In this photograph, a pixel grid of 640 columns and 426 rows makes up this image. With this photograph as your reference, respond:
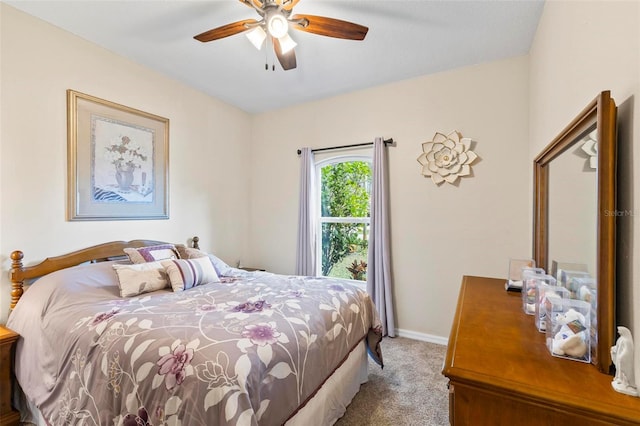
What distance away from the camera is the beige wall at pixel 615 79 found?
2.73 feet

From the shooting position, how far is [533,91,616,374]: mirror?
2.84ft

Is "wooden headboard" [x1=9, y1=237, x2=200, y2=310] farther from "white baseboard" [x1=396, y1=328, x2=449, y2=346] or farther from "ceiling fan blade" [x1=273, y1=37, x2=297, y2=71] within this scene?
"white baseboard" [x1=396, y1=328, x2=449, y2=346]

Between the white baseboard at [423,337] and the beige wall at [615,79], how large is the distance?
215cm

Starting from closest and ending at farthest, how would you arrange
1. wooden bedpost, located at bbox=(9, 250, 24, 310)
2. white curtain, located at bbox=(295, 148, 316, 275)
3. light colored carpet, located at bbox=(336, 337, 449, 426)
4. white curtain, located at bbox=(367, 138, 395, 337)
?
light colored carpet, located at bbox=(336, 337, 449, 426) < wooden bedpost, located at bbox=(9, 250, 24, 310) < white curtain, located at bbox=(367, 138, 395, 337) < white curtain, located at bbox=(295, 148, 316, 275)

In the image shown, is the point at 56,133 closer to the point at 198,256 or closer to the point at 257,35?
the point at 198,256

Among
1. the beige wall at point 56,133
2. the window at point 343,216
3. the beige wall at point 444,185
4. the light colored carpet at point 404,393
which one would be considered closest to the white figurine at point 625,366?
the light colored carpet at point 404,393

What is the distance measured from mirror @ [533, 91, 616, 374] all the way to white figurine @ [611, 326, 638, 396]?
0.08 m

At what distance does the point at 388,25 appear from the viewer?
2207 millimetres

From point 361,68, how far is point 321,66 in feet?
1.30

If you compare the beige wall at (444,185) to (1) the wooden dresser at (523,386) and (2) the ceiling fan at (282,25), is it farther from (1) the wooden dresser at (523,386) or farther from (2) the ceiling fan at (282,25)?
(1) the wooden dresser at (523,386)

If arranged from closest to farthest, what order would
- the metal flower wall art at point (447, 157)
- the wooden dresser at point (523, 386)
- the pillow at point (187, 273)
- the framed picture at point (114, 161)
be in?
1. the wooden dresser at point (523, 386)
2. the pillow at point (187, 273)
3. the framed picture at point (114, 161)
4. the metal flower wall art at point (447, 157)

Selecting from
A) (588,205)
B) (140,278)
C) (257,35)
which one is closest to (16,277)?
(140,278)

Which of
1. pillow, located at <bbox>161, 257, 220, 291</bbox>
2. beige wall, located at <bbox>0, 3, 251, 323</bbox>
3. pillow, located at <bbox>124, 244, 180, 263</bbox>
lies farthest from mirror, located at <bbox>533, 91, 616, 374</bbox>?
beige wall, located at <bbox>0, 3, 251, 323</bbox>

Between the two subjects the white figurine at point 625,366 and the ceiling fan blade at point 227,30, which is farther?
the ceiling fan blade at point 227,30
